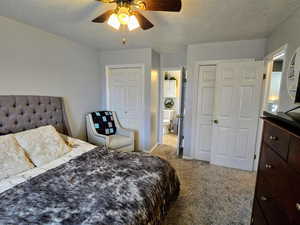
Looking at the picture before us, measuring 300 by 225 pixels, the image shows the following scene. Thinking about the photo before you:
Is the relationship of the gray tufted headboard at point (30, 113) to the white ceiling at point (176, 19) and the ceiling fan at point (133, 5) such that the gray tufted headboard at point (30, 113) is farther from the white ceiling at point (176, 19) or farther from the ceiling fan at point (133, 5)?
the ceiling fan at point (133, 5)

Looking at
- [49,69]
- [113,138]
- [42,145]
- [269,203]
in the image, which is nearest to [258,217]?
[269,203]

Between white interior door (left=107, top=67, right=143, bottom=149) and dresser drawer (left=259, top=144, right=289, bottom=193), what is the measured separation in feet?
8.23

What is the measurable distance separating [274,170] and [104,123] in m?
2.99

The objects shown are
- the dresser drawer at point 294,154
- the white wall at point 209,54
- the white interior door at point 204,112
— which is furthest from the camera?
the white interior door at point 204,112

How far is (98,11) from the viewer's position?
5.97 feet

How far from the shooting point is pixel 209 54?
2.89m

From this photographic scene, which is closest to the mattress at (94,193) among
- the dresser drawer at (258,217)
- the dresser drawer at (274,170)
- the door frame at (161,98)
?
the dresser drawer at (258,217)

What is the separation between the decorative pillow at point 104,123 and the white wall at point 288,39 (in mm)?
2981

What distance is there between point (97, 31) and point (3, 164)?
6.83 feet

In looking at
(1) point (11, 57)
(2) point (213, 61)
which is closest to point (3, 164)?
(1) point (11, 57)

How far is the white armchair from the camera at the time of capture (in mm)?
2932

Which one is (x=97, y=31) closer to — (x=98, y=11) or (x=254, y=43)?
(x=98, y=11)

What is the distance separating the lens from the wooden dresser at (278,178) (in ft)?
2.74

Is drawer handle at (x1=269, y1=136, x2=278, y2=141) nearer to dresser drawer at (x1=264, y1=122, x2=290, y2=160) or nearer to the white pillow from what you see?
dresser drawer at (x1=264, y1=122, x2=290, y2=160)
